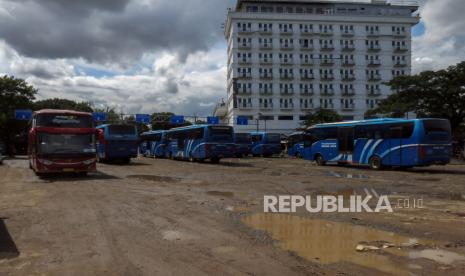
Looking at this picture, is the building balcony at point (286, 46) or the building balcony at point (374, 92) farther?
the building balcony at point (374, 92)

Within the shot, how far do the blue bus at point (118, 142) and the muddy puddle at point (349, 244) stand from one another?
79.4 feet

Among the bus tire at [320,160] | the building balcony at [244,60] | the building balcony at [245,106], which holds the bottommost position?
the bus tire at [320,160]

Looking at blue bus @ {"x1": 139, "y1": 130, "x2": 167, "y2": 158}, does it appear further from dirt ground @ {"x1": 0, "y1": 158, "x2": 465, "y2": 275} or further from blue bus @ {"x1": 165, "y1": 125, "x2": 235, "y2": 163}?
dirt ground @ {"x1": 0, "y1": 158, "x2": 465, "y2": 275}

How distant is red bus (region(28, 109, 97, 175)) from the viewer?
1877 centimetres

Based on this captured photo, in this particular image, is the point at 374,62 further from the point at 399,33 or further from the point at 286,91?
the point at 286,91

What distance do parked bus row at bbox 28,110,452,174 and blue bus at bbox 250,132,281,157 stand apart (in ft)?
38.1

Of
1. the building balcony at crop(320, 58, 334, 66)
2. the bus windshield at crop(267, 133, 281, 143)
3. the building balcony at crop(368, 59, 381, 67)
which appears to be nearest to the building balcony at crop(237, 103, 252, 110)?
the building balcony at crop(320, 58, 334, 66)

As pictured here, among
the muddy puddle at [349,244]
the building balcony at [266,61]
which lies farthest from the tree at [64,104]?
the muddy puddle at [349,244]

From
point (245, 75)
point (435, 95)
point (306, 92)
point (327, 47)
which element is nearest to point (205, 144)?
point (435, 95)

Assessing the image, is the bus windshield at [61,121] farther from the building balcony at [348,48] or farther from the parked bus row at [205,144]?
the building balcony at [348,48]

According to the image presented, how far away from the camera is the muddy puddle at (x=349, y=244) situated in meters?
5.96

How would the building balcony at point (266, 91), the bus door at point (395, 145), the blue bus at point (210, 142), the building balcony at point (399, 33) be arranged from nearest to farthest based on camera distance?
the bus door at point (395, 145), the blue bus at point (210, 142), the building balcony at point (266, 91), the building balcony at point (399, 33)

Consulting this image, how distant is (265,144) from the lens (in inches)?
1869

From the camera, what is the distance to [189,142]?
34.7 meters
